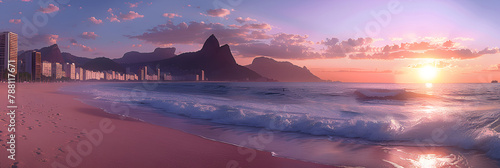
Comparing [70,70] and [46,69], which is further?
[70,70]

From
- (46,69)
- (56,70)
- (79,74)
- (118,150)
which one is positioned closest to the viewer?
(118,150)

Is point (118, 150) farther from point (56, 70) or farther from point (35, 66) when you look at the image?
point (56, 70)

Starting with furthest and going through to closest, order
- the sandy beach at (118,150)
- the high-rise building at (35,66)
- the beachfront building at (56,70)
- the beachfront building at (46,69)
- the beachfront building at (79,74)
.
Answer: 1. the beachfront building at (79,74)
2. the beachfront building at (56,70)
3. the beachfront building at (46,69)
4. the high-rise building at (35,66)
5. the sandy beach at (118,150)

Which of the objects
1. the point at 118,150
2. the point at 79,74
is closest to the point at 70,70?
the point at 79,74

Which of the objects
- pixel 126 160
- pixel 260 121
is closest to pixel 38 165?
pixel 126 160

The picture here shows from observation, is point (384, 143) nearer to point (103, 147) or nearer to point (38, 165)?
point (103, 147)

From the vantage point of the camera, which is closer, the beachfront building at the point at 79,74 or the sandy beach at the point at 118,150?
the sandy beach at the point at 118,150

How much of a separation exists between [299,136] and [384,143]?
2502 mm

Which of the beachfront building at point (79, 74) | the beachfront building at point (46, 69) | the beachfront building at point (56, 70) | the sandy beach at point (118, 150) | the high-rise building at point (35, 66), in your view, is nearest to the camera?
the sandy beach at point (118, 150)

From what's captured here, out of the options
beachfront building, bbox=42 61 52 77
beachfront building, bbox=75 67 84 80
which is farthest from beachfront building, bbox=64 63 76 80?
beachfront building, bbox=42 61 52 77

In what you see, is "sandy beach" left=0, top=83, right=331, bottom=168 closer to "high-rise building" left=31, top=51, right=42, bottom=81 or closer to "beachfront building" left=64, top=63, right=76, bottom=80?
"high-rise building" left=31, top=51, right=42, bottom=81

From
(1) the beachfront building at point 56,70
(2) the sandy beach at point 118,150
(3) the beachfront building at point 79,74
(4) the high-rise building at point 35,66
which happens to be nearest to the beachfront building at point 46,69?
(1) the beachfront building at point 56,70

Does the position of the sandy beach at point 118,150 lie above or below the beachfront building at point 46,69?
below

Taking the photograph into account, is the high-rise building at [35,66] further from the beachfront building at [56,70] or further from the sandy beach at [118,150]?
the sandy beach at [118,150]
